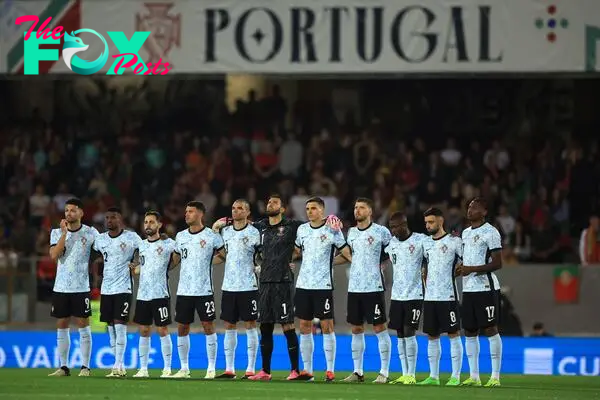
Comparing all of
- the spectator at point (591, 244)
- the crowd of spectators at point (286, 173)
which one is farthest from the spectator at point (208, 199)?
the spectator at point (591, 244)

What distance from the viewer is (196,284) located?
19.5m

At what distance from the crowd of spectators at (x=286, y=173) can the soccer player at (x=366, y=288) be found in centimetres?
706

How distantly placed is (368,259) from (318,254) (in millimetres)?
625

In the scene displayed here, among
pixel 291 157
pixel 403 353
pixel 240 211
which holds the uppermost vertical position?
pixel 291 157

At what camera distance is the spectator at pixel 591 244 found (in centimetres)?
2483

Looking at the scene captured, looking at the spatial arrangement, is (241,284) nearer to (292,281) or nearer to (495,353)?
(292,281)

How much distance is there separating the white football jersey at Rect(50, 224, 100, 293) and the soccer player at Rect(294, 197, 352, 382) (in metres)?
2.77

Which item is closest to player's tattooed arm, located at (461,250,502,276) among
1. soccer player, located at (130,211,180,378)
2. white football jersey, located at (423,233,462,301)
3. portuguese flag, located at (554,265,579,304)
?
white football jersey, located at (423,233,462,301)

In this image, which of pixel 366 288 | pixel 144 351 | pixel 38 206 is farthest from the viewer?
pixel 38 206

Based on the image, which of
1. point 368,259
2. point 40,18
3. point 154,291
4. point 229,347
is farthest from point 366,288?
point 40,18

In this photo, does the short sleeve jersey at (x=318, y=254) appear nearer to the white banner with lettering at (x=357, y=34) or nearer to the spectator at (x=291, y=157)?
the white banner with lettering at (x=357, y=34)

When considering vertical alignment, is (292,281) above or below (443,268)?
below

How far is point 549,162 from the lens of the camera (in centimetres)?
2848

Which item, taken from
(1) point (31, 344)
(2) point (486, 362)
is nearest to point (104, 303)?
(1) point (31, 344)
